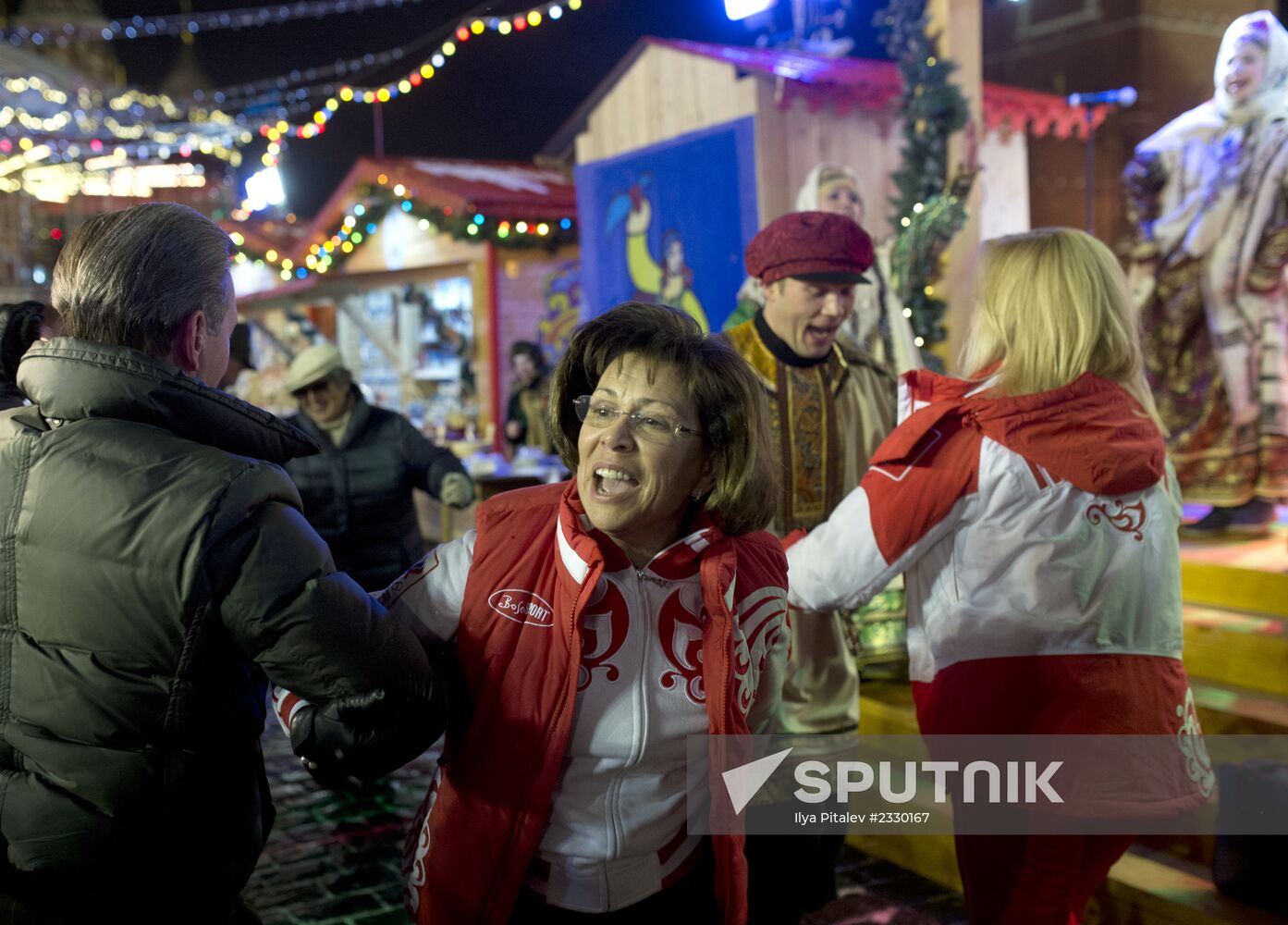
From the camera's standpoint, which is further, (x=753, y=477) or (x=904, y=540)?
(x=904, y=540)

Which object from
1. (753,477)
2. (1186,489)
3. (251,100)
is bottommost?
(1186,489)

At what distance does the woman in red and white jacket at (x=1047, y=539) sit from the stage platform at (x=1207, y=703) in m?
1.10

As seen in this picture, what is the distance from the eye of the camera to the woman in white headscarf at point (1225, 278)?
18.4ft

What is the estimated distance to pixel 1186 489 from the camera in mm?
6055

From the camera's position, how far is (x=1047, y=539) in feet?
8.01

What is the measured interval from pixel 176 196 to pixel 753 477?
79.7 ft

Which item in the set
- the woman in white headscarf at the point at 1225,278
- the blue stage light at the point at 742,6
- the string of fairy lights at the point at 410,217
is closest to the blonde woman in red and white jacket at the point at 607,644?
the woman in white headscarf at the point at 1225,278

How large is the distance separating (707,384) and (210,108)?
14.1 metres

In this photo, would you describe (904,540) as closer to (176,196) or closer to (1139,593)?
(1139,593)

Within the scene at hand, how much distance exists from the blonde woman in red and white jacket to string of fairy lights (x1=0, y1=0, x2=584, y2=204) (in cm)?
676

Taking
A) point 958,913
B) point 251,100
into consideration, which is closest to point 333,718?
point 958,913

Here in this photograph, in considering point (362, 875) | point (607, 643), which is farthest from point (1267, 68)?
point (362, 875)

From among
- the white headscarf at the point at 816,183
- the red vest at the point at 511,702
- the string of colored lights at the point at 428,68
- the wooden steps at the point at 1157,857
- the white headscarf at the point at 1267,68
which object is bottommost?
the wooden steps at the point at 1157,857

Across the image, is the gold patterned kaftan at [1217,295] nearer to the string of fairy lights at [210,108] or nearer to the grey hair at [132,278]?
the string of fairy lights at [210,108]
